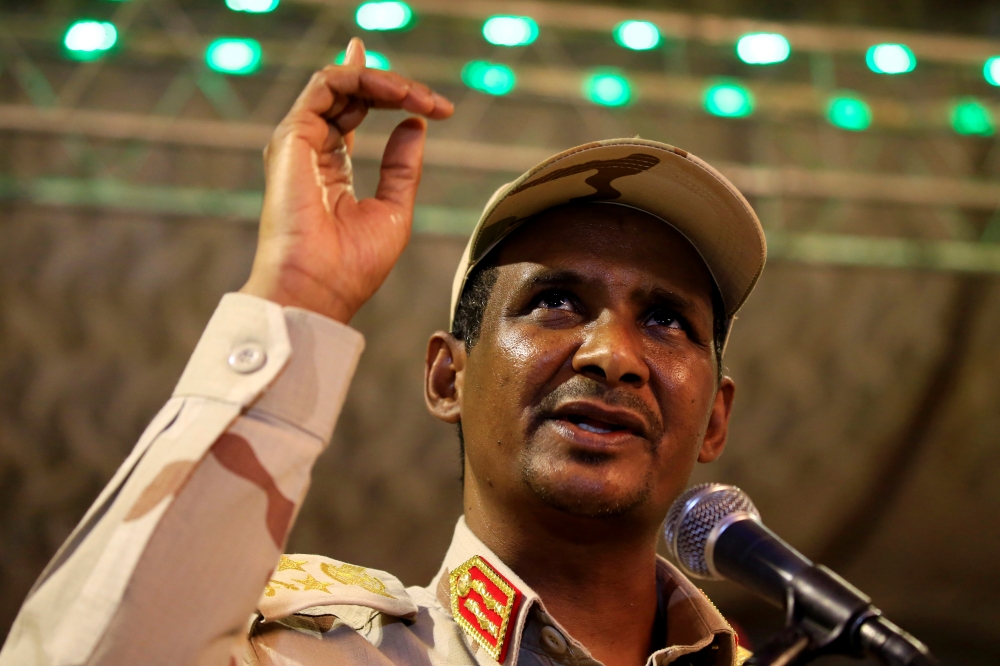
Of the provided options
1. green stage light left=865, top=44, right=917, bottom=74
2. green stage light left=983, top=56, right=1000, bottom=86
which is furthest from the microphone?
green stage light left=983, top=56, right=1000, bottom=86

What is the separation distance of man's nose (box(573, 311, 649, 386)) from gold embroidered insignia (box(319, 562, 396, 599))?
45cm

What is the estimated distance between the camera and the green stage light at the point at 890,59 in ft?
11.3

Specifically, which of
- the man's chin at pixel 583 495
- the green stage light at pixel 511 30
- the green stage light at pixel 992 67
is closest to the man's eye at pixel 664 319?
the man's chin at pixel 583 495

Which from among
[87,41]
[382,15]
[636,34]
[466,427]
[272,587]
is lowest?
[272,587]

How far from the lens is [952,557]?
10.3 feet

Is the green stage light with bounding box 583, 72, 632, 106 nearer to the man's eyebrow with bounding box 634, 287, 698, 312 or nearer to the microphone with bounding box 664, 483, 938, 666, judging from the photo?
the man's eyebrow with bounding box 634, 287, 698, 312

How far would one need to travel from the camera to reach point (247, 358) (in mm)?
959

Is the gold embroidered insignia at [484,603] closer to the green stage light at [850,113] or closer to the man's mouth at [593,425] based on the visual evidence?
the man's mouth at [593,425]

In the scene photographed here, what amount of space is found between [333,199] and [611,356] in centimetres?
46

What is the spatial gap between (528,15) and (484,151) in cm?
54

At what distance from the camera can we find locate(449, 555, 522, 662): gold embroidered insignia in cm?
122

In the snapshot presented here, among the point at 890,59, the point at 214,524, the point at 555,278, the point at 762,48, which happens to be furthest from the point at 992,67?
the point at 214,524

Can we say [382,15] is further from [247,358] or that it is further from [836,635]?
[836,635]

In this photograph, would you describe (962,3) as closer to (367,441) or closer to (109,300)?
(367,441)
